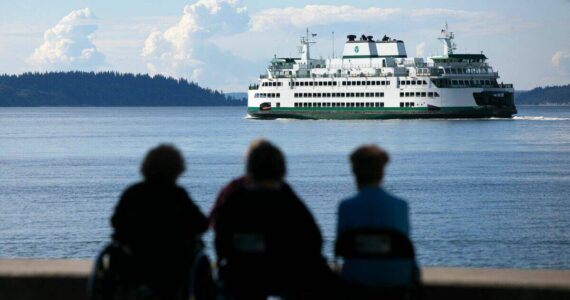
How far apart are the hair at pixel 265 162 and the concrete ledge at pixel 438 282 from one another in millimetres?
961

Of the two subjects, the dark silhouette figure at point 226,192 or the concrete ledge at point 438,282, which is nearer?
the dark silhouette figure at point 226,192

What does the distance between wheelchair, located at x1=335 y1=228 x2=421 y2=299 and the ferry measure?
99.7m

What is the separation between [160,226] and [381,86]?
4006 inches

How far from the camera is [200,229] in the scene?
572 centimetres

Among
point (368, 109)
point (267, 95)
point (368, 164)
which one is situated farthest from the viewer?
point (267, 95)

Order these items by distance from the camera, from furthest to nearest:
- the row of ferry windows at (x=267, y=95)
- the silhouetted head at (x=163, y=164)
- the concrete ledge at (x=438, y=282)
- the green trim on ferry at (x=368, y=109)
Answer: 1. the row of ferry windows at (x=267, y=95)
2. the green trim on ferry at (x=368, y=109)
3. the concrete ledge at (x=438, y=282)
4. the silhouetted head at (x=163, y=164)

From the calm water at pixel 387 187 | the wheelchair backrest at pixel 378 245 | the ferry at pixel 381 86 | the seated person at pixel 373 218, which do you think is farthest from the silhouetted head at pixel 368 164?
the ferry at pixel 381 86

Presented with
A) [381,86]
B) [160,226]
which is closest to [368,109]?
[381,86]

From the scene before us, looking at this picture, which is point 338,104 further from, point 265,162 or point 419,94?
point 265,162

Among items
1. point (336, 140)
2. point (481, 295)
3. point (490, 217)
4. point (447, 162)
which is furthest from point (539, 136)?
point (481, 295)

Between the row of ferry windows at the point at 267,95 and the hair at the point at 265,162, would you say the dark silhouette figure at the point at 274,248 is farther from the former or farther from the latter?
the row of ferry windows at the point at 267,95

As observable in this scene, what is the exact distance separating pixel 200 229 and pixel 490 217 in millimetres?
26685

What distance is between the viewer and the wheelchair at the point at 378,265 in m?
5.30

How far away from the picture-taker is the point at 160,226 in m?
5.73
